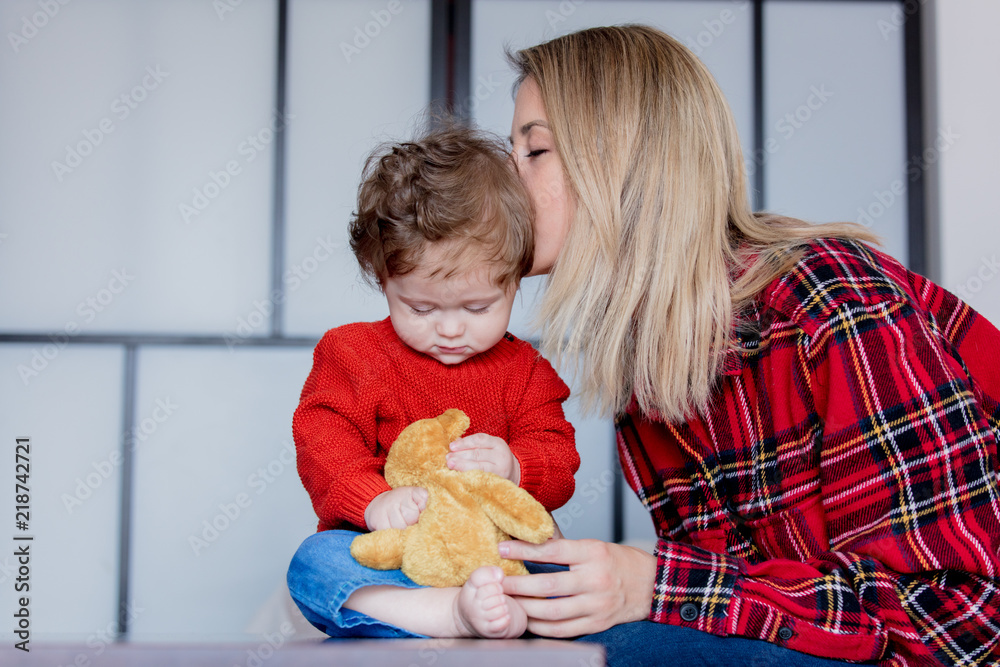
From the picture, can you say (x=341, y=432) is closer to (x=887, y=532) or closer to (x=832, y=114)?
(x=887, y=532)

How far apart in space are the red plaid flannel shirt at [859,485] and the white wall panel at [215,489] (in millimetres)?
1570

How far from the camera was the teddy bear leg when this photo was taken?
958 mm

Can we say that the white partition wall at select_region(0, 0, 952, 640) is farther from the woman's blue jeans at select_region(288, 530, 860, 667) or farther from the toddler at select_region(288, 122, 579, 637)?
the woman's blue jeans at select_region(288, 530, 860, 667)

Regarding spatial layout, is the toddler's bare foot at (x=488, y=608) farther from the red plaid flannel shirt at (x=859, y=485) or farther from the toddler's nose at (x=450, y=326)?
the toddler's nose at (x=450, y=326)

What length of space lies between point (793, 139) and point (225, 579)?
2153 millimetres

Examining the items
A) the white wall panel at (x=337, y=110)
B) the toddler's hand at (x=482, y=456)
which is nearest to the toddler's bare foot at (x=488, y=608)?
the toddler's hand at (x=482, y=456)

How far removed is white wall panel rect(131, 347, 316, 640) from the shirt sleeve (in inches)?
62.5

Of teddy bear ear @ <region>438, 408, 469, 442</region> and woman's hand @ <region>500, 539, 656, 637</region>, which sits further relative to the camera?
teddy bear ear @ <region>438, 408, 469, 442</region>

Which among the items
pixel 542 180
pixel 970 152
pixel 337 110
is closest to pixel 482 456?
pixel 542 180

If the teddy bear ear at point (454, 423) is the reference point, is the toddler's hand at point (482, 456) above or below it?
below

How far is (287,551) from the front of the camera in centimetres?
234

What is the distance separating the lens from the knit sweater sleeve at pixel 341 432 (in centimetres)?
106

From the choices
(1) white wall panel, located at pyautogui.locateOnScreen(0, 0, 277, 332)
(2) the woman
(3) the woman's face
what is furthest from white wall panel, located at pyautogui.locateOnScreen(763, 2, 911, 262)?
(1) white wall panel, located at pyautogui.locateOnScreen(0, 0, 277, 332)

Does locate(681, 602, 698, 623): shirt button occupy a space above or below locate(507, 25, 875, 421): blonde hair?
below
